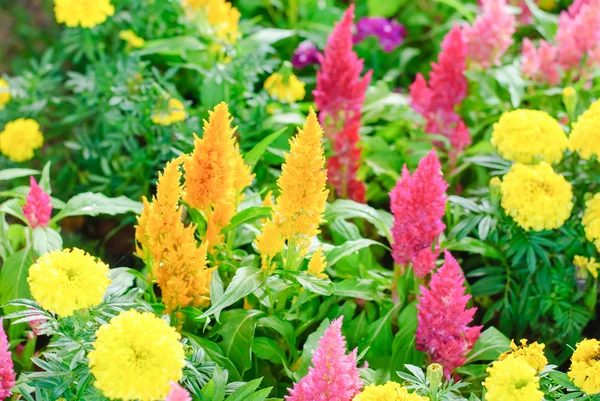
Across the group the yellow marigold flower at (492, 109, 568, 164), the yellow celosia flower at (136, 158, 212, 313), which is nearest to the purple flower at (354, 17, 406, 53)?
the yellow marigold flower at (492, 109, 568, 164)

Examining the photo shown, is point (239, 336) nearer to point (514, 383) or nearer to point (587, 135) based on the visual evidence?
point (514, 383)

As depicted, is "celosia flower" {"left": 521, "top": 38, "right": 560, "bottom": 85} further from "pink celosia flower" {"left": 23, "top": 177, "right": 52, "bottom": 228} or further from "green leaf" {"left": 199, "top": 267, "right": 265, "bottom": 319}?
"pink celosia flower" {"left": 23, "top": 177, "right": 52, "bottom": 228}

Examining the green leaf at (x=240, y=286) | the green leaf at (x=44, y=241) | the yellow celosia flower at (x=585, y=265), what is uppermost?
the green leaf at (x=240, y=286)

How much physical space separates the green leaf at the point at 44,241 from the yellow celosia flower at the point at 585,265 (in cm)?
150

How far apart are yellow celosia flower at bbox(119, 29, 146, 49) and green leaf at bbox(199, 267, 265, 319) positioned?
5.36 feet

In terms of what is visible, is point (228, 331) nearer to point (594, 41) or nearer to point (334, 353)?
point (334, 353)

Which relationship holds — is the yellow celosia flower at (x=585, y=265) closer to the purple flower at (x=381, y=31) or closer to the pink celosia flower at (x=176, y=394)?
the pink celosia flower at (x=176, y=394)

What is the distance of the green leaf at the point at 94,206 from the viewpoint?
2338 millimetres

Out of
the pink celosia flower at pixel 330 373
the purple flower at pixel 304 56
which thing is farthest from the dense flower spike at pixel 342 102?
the pink celosia flower at pixel 330 373

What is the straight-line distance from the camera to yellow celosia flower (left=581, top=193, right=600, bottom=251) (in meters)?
2.18

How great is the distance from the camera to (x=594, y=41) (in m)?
2.88

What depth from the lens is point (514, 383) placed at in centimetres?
161

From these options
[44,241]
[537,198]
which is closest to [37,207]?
[44,241]

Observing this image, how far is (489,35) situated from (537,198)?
97 cm
